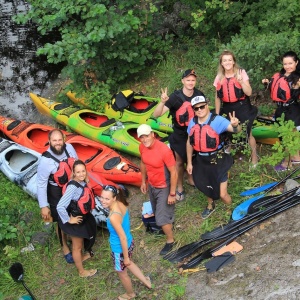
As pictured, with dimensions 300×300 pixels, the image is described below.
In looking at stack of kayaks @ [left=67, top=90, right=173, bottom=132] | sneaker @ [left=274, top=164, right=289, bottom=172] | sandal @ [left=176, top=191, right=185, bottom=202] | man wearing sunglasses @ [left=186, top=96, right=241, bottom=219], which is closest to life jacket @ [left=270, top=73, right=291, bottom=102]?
man wearing sunglasses @ [left=186, top=96, right=241, bottom=219]

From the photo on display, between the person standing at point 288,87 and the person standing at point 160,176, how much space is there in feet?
5.06

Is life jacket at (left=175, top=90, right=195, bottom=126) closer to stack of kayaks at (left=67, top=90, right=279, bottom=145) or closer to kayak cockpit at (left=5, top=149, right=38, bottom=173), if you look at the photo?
stack of kayaks at (left=67, top=90, right=279, bottom=145)

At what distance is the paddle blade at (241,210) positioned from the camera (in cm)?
465

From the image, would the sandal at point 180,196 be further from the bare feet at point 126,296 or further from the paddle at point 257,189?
the bare feet at point 126,296

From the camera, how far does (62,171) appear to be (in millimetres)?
4375

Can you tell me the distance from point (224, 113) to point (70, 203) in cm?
213

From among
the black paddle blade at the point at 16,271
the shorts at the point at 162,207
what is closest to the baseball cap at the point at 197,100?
the shorts at the point at 162,207

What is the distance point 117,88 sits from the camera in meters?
8.41

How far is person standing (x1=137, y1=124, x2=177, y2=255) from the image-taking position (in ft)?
13.9

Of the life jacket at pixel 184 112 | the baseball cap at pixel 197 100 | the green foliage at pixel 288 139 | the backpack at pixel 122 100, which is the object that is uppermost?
the baseball cap at pixel 197 100

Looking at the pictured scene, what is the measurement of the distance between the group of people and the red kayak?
1.18 meters

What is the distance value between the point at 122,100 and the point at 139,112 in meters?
0.36

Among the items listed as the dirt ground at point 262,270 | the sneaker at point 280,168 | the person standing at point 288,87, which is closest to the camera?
the dirt ground at point 262,270

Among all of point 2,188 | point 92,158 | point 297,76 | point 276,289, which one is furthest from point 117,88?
point 276,289
